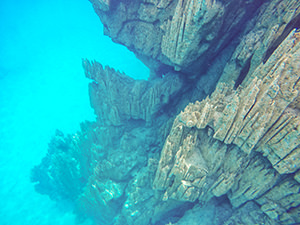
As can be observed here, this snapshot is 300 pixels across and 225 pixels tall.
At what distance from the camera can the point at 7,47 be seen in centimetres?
4912

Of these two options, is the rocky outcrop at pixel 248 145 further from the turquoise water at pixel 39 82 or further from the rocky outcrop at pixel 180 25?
the turquoise water at pixel 39 82

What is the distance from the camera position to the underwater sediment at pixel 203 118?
4.23 metres

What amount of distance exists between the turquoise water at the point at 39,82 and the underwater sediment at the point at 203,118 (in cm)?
1049

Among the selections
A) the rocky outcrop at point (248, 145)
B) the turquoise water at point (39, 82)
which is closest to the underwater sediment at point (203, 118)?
the rocky outcrop at point (248, 145)

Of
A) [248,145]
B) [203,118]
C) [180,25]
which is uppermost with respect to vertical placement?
[180,25]

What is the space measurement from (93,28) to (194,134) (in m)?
78.3

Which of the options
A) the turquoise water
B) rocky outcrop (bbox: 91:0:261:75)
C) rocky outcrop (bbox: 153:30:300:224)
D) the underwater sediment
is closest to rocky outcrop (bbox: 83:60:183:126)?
the underwater sediment

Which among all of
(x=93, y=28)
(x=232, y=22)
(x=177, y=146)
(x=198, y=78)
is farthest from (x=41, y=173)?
(x=93, y=28)

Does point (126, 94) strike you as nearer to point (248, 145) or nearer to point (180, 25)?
point (180, 25)

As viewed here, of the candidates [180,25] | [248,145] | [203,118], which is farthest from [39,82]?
[248,145]

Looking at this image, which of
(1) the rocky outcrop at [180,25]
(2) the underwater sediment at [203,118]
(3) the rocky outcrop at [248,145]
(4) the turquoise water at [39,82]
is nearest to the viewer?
(3) the rocky outcrop at [248,145]

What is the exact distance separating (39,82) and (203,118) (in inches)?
1952

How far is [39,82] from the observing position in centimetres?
4212

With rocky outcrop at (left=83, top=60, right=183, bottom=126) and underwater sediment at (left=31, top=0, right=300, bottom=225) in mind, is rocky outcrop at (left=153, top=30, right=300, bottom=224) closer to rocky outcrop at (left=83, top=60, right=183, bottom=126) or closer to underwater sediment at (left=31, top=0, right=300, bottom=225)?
underwater sediment at (left=31, top=0, right=300, bottom=225)
